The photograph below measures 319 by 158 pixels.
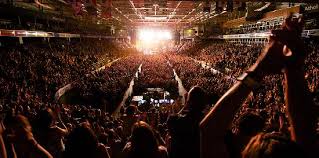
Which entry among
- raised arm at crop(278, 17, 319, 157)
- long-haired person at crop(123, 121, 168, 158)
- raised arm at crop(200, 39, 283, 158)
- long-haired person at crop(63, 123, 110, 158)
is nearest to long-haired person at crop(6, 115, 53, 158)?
long-haired person at crop(63, 123, 110, 158)

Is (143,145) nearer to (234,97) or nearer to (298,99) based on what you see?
(234,97)

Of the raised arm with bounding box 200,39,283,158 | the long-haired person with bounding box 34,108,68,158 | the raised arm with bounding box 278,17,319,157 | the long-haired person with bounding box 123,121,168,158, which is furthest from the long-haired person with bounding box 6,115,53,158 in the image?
the raised arm with bounding box 278,17,319,157

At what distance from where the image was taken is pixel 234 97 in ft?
5.74

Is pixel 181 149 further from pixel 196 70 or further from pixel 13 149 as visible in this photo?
pixel 196 70

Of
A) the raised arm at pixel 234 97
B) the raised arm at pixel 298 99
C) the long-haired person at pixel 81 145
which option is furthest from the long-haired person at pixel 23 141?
the raised arm at pixel 298 99

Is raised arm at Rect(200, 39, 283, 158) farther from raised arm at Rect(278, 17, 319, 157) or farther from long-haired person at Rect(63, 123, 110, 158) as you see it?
long-haired person at Rect(63, 123, 110, 158)

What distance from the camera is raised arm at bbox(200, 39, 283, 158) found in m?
1.68

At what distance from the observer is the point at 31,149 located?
126 inches

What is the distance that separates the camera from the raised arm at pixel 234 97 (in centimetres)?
168

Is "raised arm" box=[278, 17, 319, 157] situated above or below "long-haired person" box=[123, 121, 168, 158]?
above

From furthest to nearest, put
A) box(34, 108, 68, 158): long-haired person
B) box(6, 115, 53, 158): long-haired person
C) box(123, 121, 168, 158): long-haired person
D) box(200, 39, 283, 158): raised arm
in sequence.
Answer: box(34, 108, 68, 158): long-haired person, box(6, 115, 53, 158): long-haired person, box(123, 121, 168, 158): long-haired person, box(200, 39, 283, 158): raised arm

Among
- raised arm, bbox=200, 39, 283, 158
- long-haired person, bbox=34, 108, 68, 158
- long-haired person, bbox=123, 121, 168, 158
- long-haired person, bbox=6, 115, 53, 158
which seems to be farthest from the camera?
long-haired person, bbox=34, 108, 68, 158

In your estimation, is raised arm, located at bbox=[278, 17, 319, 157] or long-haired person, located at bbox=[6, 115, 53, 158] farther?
long-haired person, located at bbox=[6, 115, 53, 158]

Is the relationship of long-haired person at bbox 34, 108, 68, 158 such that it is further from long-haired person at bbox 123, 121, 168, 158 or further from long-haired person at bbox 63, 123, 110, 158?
long-haired person at bbox 123, 121, 168, 158
